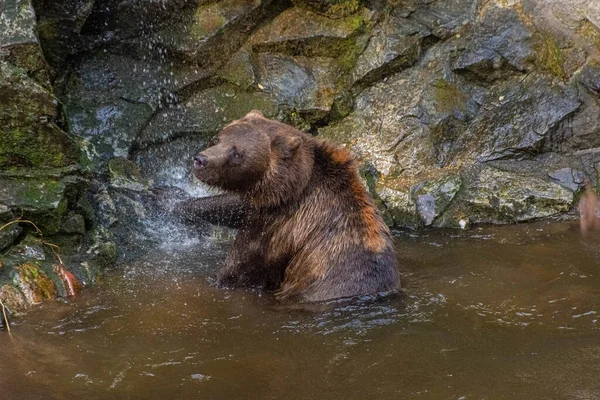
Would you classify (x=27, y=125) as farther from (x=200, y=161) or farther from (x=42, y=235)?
(x=200, y=161)

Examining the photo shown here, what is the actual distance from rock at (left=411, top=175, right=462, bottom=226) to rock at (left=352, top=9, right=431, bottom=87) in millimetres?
1561

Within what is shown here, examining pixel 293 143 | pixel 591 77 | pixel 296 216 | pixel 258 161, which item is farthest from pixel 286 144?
pixel 591 77

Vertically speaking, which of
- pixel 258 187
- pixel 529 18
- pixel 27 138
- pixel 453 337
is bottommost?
pixel 453 337

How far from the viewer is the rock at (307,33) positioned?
895 centimetres

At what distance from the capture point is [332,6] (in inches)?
356

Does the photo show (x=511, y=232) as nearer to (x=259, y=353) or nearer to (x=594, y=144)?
(x=594, y=144)

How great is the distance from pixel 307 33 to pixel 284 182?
317 cm

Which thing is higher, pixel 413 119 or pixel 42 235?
pixel 413 119

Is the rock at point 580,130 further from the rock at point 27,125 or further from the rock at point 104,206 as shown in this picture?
the rock at point 27,125

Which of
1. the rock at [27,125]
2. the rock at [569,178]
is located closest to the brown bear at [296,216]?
the rock at [27,125]

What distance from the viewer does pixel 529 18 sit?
9039mm

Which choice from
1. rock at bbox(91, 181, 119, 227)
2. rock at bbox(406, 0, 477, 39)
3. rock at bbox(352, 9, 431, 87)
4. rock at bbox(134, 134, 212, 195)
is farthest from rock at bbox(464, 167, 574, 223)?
rock at bbox(91, 181, 119, 227)

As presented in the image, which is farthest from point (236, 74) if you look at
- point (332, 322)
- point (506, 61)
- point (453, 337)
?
point (453, 337)

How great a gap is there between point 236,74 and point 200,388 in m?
4.98
